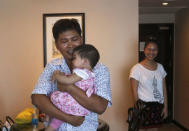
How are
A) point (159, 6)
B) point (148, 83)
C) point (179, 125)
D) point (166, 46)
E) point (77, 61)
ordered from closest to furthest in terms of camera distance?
point (77, 61) → point (148, 83) → point (159, 6) → point (179, 125) → point (166, 46)

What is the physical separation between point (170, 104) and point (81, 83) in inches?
168

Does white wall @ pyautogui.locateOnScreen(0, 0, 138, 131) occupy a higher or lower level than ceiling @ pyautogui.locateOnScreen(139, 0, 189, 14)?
lower

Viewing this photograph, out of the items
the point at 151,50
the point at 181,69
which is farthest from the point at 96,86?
the point at 181,69

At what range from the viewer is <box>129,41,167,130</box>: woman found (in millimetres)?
2599

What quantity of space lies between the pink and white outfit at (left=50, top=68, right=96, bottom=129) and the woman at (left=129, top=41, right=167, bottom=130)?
1535mm

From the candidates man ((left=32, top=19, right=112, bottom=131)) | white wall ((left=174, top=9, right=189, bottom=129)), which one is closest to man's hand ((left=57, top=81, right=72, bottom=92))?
man ((left=32, top=19, right=112, bottom=131))

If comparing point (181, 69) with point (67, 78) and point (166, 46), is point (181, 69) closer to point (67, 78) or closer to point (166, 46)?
point (166, 46)

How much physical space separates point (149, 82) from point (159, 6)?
85.3 inches

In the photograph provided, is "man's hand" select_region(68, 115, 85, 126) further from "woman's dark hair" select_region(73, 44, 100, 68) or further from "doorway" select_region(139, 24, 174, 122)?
"doorway" select_region(139, 24, 174, 122)

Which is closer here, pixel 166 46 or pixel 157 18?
pixel 157 18

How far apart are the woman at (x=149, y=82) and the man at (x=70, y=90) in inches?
57.4

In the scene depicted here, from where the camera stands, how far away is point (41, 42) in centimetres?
294

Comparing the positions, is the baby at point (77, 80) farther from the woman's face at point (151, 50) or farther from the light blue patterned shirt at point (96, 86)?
the woman's face at point (151, 50)

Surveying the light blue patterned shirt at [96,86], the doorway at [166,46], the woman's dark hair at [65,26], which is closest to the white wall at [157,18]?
the doorway at [166,46]
